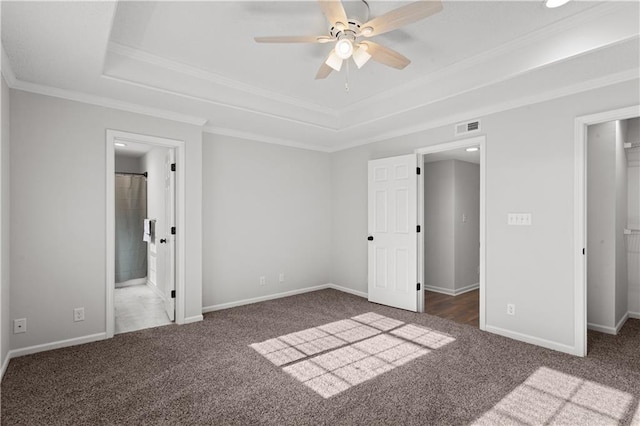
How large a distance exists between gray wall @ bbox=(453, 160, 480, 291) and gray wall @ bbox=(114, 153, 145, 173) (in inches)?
220

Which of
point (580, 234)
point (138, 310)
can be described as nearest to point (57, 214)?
point (138, 310)

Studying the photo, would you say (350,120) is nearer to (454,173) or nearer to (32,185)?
(454,173)

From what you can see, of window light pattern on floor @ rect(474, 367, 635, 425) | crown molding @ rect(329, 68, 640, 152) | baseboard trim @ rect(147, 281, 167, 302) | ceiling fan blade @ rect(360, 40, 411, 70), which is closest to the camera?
window light pattern on floor @ rect(474, 367, 635, 425)

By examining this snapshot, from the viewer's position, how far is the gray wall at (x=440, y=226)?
17.7 ft

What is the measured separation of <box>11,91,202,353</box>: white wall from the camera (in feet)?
9.69

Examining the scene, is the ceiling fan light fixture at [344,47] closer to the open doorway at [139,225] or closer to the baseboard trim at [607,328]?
the open doorway at [139,225]

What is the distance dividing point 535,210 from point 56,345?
464 centimetres

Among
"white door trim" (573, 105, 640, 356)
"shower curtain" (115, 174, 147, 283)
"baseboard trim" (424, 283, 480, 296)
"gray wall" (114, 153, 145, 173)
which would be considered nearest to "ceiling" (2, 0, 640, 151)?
"white door trim" (573, 105, 640, 356)

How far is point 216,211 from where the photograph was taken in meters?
4.42

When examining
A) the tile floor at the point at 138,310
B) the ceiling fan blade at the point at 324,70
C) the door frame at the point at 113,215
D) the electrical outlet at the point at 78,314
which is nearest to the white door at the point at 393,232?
the ceiling fan blade at the point at 324,70

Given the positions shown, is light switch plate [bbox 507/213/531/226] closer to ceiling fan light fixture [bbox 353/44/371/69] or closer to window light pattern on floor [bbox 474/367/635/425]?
window light pattern on floor [bbox 474/367/635/425]

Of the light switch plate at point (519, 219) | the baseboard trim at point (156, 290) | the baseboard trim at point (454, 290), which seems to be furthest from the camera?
the baseboard trim at point (454, 290)

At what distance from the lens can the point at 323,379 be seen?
2.56 metres

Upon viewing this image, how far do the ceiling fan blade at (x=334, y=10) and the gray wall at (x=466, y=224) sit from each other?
153 inches
